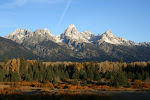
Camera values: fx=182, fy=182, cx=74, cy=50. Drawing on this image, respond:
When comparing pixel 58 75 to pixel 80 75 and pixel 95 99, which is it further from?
pixel 95 99

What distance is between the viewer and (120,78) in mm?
85688

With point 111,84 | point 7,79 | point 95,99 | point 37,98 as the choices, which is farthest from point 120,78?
point 7,79

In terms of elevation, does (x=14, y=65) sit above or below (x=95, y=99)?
above

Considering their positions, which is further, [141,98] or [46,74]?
[46,74]

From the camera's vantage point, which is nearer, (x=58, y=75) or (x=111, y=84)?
A: (x=111, y=84)

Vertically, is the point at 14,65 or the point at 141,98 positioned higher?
the point at 14,65

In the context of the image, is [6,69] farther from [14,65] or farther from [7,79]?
[7,79]

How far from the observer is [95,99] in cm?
5594

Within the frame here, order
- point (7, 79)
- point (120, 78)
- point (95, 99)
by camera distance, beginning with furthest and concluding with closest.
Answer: point (7, 79) < point (120, 78) < point (95, 99)

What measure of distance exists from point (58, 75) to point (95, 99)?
77.2 m

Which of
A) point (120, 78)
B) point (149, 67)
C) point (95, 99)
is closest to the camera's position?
point (95, 99)

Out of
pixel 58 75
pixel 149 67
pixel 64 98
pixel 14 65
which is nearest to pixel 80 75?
pixel 58 75

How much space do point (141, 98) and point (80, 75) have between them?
3237 inches

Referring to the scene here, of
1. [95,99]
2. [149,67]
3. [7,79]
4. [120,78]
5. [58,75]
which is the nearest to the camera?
[95,99]
